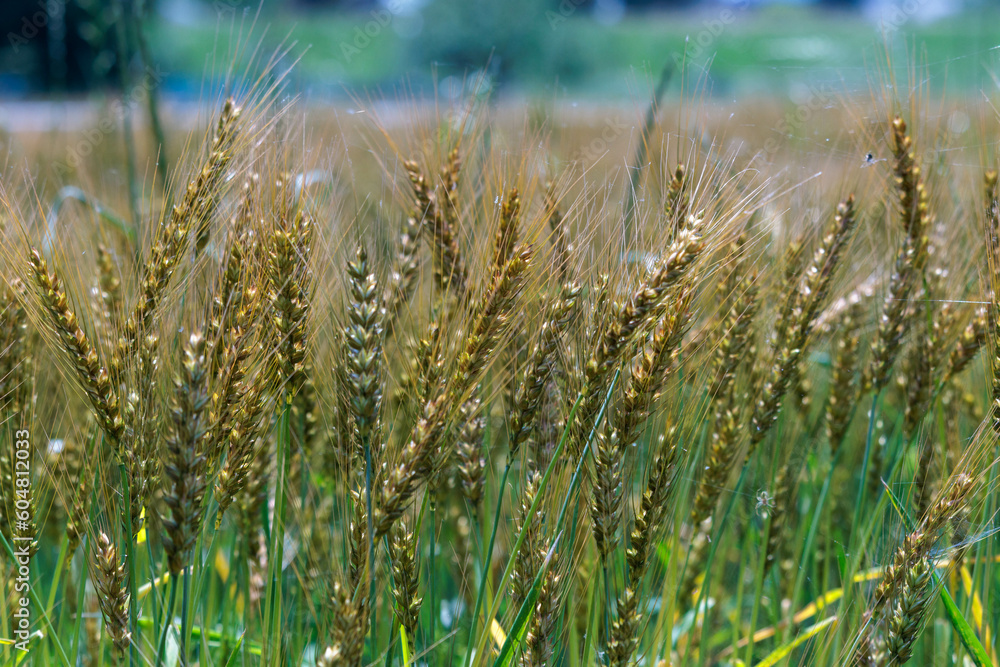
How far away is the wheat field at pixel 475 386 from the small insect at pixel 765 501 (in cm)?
2

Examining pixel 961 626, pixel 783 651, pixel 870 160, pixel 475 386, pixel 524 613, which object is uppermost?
pixel 870 160

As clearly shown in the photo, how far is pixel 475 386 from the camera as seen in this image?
105cm

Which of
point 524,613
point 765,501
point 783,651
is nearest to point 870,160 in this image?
point 765,501

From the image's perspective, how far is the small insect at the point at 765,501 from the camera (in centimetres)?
139

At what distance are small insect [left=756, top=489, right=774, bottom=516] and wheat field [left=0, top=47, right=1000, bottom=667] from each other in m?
0.02

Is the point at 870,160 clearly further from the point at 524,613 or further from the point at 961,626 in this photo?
the point at 524,613

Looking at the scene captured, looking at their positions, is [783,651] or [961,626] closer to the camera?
[961,626]

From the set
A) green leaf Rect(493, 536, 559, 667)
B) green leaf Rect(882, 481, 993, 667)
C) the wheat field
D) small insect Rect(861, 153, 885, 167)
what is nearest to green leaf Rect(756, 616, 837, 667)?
the wheat field

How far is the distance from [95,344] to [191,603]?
463 millimetres

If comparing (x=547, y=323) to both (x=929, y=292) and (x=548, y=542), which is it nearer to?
(x=548, y=542)

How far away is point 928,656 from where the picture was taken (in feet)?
5.39

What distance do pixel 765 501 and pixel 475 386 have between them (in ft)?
2.31

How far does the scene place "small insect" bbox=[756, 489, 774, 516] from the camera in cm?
139

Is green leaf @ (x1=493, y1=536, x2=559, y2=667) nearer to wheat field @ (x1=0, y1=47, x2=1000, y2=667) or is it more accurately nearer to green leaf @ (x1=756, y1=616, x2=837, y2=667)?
wheat field @ (x1=0, y1=47, x2=1000, y2=667)
